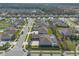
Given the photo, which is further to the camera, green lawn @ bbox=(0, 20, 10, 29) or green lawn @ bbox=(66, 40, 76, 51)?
green lawn @ bbox=(0, 20, 10, 29)

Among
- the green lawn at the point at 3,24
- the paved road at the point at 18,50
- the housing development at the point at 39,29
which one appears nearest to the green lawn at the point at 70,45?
the housing development at the point at 39,29

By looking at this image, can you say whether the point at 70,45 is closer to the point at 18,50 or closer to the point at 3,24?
the point at 18,50

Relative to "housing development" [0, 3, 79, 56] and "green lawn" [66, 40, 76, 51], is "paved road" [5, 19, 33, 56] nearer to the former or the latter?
"housing development" [0, 3, 79, 56]

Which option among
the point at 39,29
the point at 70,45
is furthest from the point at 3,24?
the point at 70,45

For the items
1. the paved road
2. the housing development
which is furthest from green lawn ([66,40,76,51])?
the paved road

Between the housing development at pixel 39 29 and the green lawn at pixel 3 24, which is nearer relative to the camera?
the housing development at pixel 39 29

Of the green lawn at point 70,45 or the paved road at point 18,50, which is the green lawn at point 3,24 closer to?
the paved road at point 18,50

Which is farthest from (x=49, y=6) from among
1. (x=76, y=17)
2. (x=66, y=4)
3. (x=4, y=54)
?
(x=4, y=54)

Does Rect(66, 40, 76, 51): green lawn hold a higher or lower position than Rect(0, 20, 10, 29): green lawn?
lower
